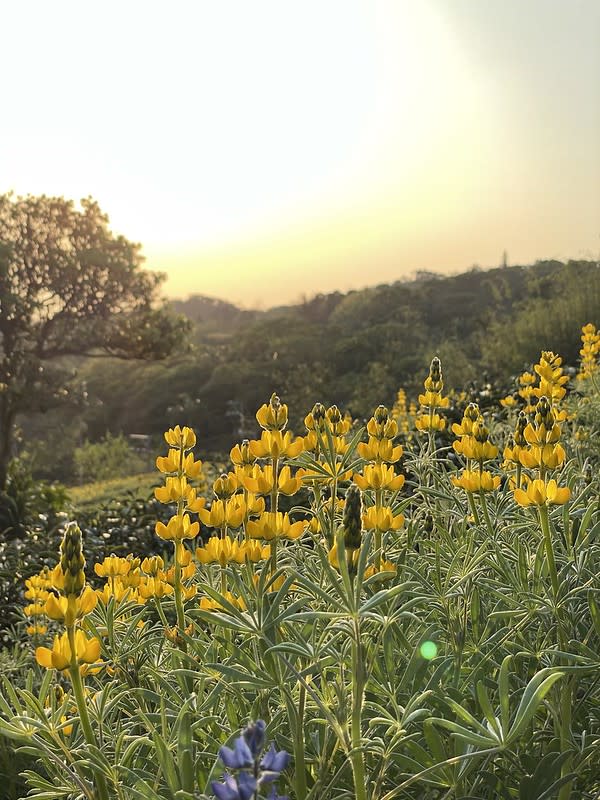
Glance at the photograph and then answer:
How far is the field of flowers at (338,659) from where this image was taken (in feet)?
3.34

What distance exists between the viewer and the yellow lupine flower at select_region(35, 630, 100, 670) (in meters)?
1.07

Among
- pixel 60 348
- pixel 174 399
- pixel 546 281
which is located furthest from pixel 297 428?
pixel 174 399

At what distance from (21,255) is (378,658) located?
10.8m

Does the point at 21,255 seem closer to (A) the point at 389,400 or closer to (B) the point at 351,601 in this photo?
(A) the point at 389,400

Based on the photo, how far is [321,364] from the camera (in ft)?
63.4

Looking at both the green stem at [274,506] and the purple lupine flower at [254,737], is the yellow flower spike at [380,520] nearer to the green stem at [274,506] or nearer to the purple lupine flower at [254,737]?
the green stem at [274,506]

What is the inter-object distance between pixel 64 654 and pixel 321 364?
1833cm

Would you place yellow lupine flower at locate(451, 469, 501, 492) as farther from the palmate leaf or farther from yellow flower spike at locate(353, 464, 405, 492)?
the palmate leaf

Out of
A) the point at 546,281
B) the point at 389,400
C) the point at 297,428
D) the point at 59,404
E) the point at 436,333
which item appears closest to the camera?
the point at 59,404

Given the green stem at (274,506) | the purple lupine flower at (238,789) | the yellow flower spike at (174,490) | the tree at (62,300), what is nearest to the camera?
the purple lupine flower at (238,789)

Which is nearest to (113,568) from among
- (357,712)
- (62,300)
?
(357,712)

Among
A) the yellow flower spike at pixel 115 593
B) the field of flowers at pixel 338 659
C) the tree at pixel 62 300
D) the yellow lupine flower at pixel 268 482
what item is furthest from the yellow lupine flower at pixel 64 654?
the tree at pixel 62 300

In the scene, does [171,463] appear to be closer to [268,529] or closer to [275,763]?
[268,529]

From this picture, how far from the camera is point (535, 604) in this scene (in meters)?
1.33
